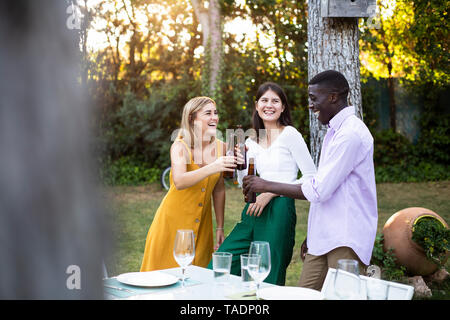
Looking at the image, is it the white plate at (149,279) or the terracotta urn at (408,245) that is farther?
the terracotta urn at (408,245)

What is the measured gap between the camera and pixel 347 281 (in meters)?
1.85

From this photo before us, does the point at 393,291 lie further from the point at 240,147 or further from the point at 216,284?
the point at 240,147

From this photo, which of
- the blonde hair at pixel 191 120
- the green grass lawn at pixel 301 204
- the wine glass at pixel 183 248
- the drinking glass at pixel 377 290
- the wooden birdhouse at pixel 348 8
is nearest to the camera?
the drinking glass at pixel 377 290

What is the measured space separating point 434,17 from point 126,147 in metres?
7.54

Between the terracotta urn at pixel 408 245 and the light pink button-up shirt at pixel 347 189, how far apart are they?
2.30m

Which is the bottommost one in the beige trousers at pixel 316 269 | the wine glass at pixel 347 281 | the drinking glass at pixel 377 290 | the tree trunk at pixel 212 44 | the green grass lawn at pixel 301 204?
the green grass lawn at pixel 301 204

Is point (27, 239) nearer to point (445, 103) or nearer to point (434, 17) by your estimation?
point (434, 17)

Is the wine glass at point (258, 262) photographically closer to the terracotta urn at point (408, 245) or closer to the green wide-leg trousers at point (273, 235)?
the green wide-leg trousers at point (273, 235)

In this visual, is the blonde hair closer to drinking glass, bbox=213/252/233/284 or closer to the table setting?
the table setting

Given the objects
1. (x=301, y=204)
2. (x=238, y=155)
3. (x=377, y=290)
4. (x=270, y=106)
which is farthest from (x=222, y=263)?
(x=301, y=204)

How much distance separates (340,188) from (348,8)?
210 centimetres

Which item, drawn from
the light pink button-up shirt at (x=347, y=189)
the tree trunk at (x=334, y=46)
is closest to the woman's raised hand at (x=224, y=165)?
the light pink button-up shirt at (x=347, y=189)

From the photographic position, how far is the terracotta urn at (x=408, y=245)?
4676 mm

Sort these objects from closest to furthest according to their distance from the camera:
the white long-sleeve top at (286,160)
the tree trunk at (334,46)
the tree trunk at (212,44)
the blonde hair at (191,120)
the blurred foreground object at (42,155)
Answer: the blurred foreground object at (42,155) < the white long-sleeve top at (286,160) < the blonde hair at (191,120) < the tree trunk at (334,46) < the tree trunk at (212,44)
